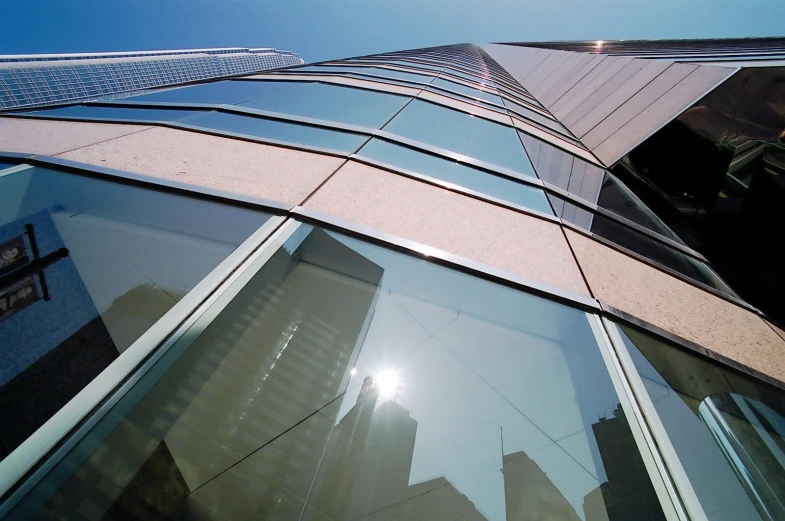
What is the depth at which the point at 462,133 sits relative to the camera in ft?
21.0

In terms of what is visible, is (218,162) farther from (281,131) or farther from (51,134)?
(51,134)

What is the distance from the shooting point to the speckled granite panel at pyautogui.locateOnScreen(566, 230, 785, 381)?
348 cm

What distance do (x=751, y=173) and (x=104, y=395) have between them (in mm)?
7607

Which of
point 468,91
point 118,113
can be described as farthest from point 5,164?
point 468,91

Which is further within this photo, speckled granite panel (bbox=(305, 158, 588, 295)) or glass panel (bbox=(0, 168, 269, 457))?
speckled granite panel (bbox=(305, 158, 588, 295))

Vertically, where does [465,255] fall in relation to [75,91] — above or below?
above

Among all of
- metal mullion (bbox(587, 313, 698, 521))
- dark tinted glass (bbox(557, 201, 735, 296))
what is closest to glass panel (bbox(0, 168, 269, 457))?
metal mullion (bbox(587, 313, 698, 521))

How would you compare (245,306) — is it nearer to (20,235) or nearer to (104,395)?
(104,395)

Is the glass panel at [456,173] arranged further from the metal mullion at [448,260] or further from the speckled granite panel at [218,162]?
the metal mullion at [448,260]

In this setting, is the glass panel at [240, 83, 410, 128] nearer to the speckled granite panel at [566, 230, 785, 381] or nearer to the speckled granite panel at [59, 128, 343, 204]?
the speckled granite panel at [59, 128, 343, 204]

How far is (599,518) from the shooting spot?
1.92 metres

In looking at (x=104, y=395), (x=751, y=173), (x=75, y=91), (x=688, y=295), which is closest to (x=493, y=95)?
(x=751, y=173)

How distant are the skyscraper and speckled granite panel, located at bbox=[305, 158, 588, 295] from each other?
109 meters

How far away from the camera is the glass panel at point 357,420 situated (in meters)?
1.63
